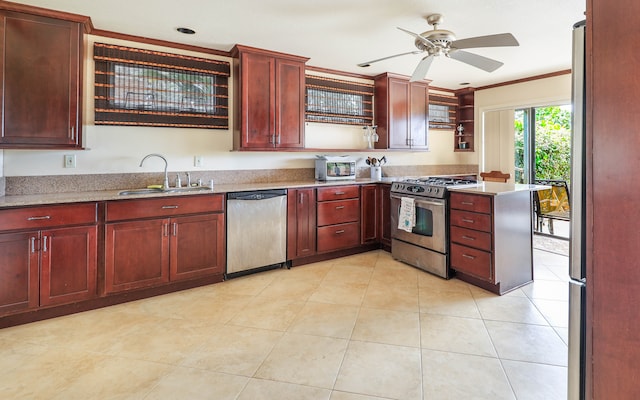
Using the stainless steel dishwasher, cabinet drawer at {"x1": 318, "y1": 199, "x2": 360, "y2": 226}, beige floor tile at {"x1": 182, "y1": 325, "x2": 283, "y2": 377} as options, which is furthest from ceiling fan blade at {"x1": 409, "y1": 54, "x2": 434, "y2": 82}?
beige floor tile at {"x1": 182, "y1": 325, "x2": 283, "y2": 377}

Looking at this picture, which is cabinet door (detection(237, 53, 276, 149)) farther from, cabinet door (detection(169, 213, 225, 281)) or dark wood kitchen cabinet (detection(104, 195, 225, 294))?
cabinet door (detection(169, 213, 225, 281))

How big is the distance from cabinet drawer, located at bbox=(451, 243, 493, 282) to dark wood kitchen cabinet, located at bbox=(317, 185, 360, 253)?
4.04 ft

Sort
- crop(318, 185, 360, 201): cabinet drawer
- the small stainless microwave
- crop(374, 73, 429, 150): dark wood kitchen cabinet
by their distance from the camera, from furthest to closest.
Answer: crop(374, 73, 429, 150): dark wood kitchen cabinet, the small stainless microwave, crop(318, 185, 360, 201): cabinet drawer

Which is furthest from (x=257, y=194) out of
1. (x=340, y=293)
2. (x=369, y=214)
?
(x=369, y=214)

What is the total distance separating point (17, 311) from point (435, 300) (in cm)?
317

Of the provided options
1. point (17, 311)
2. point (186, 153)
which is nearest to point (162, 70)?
point (186, 153)

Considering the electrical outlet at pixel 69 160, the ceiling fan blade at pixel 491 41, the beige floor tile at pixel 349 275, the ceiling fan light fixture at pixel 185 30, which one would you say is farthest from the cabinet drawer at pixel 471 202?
the electrical outlet at pixel 69 160

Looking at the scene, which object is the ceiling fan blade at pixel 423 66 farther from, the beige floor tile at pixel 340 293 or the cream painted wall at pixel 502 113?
the cream painted wall at pixel 502 113

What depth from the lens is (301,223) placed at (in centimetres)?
369

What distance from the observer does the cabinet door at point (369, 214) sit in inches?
164

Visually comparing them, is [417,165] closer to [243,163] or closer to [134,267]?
[243,163]

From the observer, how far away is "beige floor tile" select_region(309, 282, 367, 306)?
281 cm

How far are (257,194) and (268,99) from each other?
42.6 inches

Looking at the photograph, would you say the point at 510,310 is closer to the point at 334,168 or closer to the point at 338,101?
the point at 334,168
